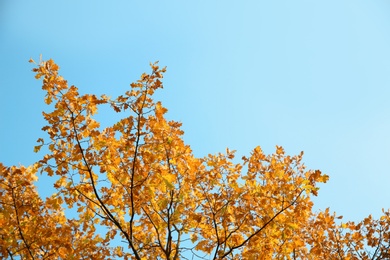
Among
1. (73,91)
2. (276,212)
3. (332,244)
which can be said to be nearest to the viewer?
(73,91)

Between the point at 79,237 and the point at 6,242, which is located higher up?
the point at 79,237

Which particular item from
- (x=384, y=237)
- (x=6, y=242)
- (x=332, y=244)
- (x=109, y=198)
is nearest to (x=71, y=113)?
(x=109, y=198)

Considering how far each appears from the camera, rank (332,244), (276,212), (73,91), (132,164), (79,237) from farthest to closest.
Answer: (332,244)
(79,237)
(276,212)
(132,164)
(73,91)

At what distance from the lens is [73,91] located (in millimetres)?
3645

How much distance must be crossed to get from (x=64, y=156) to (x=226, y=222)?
2.24 m

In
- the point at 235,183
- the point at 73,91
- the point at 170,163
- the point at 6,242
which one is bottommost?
the point at 6,242

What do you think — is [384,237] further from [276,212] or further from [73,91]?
[73,91]

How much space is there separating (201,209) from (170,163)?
2.59 feet

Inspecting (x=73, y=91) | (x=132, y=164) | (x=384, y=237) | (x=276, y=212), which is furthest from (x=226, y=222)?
(x=384, y=237)

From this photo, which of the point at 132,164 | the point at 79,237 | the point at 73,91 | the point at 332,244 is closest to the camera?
the point at 73,91

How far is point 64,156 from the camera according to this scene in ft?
12.5

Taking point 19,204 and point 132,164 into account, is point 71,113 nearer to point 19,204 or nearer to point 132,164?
point 132,164

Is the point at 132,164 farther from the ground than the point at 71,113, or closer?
closer

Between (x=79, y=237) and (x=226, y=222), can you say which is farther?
(x=79, y=237)
